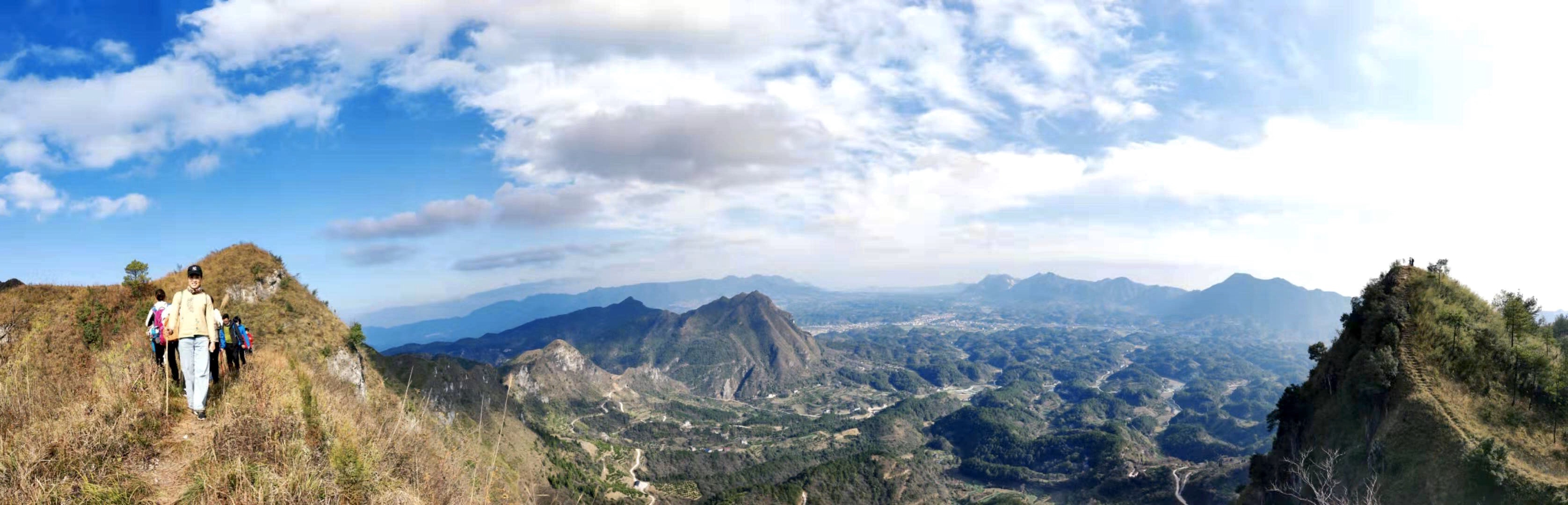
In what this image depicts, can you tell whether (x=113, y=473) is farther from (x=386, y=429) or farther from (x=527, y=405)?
(x=527, y=405)

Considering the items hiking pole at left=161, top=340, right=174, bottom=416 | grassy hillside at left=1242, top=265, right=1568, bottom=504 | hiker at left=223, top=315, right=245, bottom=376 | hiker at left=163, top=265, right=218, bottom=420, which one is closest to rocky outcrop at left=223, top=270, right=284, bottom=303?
hiker at left=223, top=315, right=245, bottom=376

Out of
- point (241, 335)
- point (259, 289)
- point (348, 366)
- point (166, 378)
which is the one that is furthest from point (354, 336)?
point (166, 378)

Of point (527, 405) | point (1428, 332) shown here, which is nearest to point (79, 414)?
point (1428, 332)

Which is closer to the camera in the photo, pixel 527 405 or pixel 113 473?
pixel 113 473

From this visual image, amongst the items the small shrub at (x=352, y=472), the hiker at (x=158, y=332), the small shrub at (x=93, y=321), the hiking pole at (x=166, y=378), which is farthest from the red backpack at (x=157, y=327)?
the small shrub at (x=93, y=321)

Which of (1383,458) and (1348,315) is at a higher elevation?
(1348,315)

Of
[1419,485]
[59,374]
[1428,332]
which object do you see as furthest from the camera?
[1428,332]

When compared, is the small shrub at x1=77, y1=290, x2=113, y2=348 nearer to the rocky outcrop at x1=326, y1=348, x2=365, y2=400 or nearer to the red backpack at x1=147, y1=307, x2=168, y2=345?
the red backpack at x1=147, y1=307, x2=168, y2=345

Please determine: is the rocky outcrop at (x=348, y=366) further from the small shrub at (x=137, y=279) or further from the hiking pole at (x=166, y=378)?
the hiking pole at (x=166, y=378)
